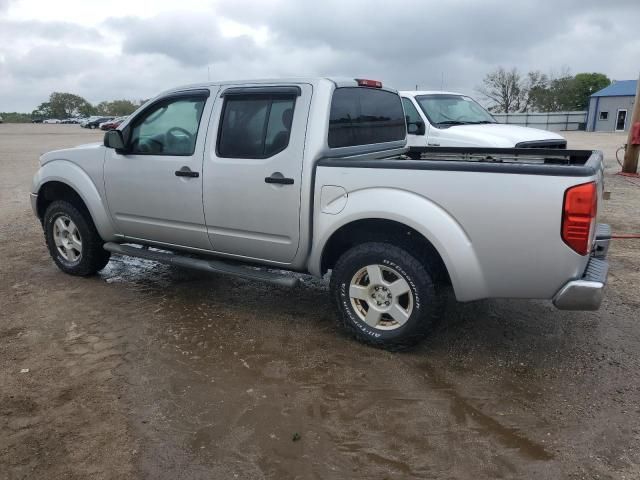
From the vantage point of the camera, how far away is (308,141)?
3.79 m

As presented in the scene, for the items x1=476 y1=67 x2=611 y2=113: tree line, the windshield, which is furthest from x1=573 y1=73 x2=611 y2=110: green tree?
the windshield

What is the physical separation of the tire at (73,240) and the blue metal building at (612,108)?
4610 cm

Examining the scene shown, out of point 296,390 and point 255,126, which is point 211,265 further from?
point 296,390

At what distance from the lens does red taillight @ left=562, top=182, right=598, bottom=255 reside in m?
2.96

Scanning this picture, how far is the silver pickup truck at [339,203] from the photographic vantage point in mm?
3141

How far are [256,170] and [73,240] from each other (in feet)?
8.23

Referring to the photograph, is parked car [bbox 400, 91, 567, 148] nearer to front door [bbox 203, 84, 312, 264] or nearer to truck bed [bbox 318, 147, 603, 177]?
truck bed [bbox 318, 147, 603, 177]

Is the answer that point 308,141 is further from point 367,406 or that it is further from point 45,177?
point 45,177

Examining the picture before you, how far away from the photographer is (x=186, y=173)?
4.30m

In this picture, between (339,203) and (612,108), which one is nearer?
(339,203)

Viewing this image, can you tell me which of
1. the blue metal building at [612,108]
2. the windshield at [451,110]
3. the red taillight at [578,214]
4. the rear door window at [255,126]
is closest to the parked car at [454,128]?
the windshield at [451,110]

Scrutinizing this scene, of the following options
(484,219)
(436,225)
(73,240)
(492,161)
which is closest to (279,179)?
(436,225)

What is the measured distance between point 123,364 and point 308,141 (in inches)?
78.9

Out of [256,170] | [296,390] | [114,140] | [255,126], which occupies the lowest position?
[296,390]
